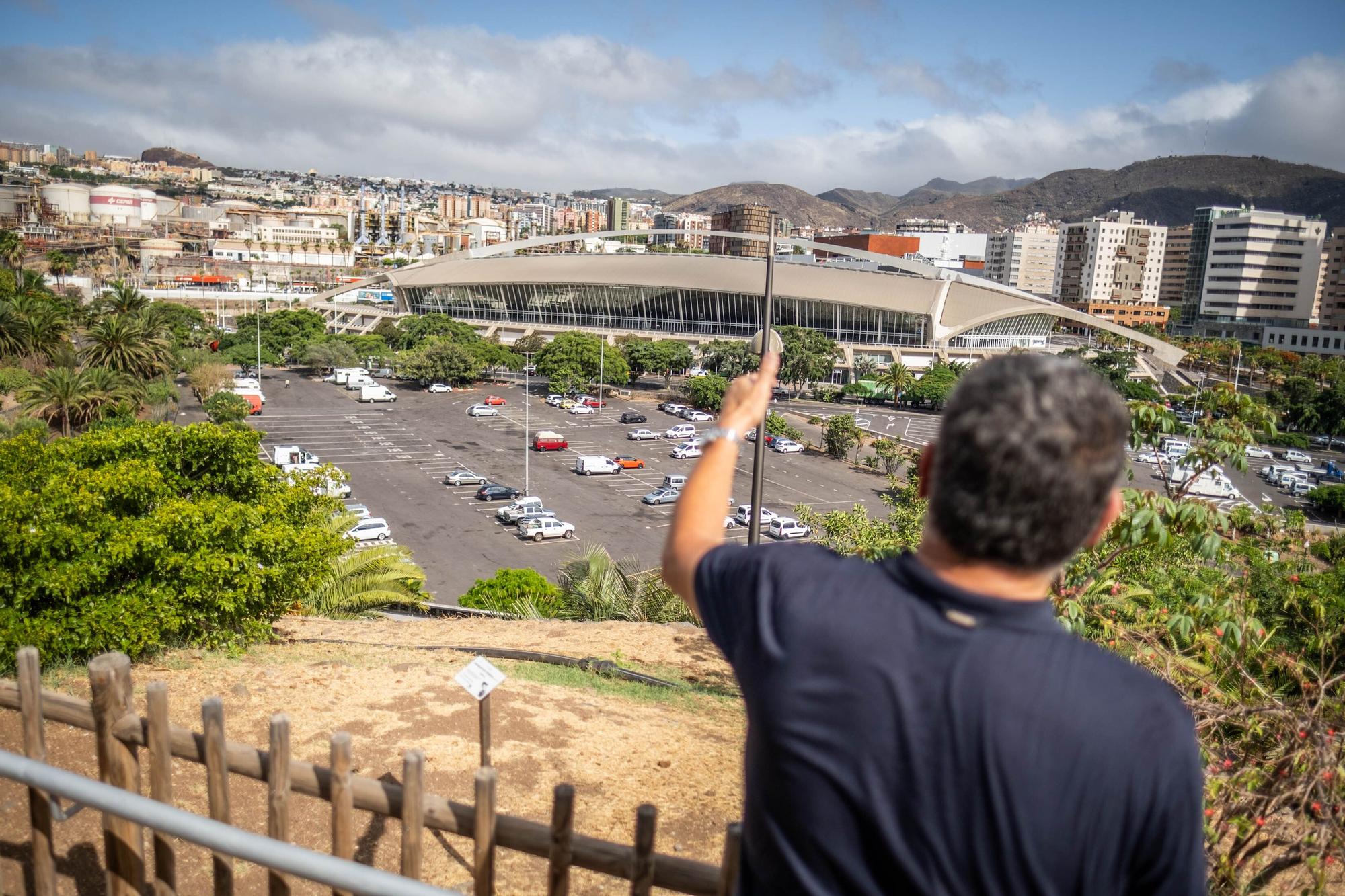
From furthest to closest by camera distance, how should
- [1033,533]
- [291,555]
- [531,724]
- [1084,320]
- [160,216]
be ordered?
[160,216], [1084,320], [291,555], [531,724], [1033,533]

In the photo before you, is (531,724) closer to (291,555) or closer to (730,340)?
(291,555)

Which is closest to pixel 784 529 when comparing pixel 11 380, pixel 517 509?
pixel 517 509

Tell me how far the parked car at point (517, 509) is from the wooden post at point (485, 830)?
2397 cm

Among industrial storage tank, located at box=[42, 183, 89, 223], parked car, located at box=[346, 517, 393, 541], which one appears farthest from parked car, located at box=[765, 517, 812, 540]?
industrial storage tank, located at box=[42, 183, 89, 223]

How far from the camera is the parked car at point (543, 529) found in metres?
25.4

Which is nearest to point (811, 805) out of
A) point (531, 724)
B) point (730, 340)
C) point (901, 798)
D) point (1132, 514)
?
point (901, 798)

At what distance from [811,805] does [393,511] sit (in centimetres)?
2727

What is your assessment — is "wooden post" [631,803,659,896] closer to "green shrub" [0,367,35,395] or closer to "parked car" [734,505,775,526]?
"parked car" [734,505,775,526]

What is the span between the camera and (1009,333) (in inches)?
2724

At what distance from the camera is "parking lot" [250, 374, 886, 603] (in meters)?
24.6

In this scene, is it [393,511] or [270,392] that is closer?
[393,511]

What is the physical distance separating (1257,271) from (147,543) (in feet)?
365

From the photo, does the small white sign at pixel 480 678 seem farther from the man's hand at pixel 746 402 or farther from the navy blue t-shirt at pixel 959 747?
the navy blue t-shirt at pixel 959 747

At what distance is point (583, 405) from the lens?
47781 millimetres
